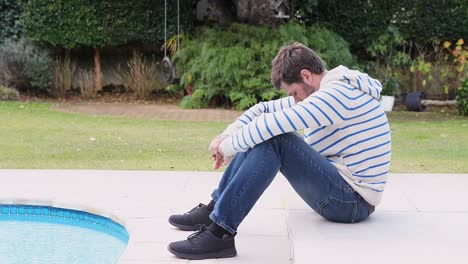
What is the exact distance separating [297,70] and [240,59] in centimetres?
893

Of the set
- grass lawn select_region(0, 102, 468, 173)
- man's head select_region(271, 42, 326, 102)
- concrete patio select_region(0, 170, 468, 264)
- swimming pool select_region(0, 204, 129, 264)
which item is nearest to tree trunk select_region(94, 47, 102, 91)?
grass lawn select_region(0, 102, 468, 173)

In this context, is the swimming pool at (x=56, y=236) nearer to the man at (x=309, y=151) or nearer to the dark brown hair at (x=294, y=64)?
the man at (x=309, y=151)

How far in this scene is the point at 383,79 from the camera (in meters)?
14.1

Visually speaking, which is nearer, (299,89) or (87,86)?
(299,89)

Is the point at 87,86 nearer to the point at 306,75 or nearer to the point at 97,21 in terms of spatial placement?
the point at 97,21

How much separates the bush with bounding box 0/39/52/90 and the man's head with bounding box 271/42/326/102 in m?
10.8

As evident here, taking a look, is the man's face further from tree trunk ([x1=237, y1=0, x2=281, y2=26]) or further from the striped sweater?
tree trunk ([x1=237, y1=0, x2=281, y2=26])

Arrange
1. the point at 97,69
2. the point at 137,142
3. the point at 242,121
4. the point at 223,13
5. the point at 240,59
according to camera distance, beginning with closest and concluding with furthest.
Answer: the point at 242,121 → the point at 137,142 → the point at 240,59 → the point at 223,13 → the point at 97,69

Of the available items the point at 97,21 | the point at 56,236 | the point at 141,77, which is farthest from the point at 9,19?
the point at 56,236

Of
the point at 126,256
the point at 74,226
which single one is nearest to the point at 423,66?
the point at 74,226

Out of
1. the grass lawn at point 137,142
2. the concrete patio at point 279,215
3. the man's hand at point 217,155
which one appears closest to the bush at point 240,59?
the grass lawn at point 137,142

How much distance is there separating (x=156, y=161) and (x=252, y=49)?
6001 millimetres

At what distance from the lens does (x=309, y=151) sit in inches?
141

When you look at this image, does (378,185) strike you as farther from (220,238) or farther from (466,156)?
(466,156)
